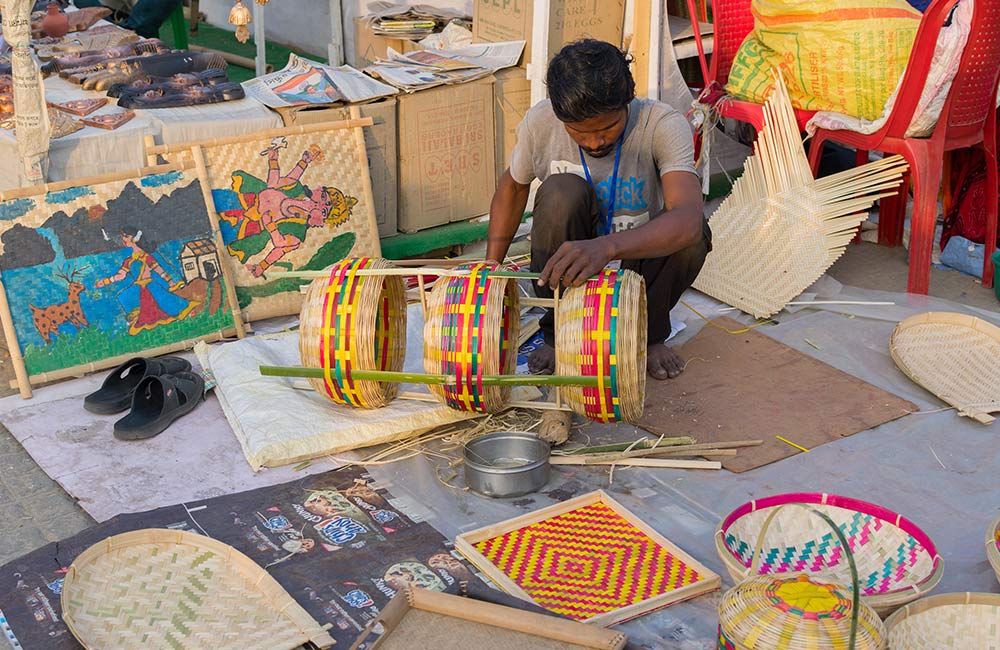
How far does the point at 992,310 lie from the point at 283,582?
3.15 metres

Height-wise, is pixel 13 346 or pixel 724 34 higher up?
pixel 724 34

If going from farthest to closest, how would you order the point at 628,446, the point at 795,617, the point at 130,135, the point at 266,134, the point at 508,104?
the point at 508,104 < the point at 266,134 < the point at 130,135 < the point at 628,446 < the point at 795,617

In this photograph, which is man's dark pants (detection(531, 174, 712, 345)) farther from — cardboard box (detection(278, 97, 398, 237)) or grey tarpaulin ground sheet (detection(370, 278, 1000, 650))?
cardboard box (detection(278, 97, 398, 237))

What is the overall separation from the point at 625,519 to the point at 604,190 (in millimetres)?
1249

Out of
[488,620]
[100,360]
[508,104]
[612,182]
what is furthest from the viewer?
[508,104]

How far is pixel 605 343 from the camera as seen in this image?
322cm

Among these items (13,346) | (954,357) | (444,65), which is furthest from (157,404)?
(954,357)

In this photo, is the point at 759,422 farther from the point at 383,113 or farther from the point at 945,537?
the point at 383,113

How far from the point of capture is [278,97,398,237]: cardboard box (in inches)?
180

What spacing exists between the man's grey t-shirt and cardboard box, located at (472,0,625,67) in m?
1.29

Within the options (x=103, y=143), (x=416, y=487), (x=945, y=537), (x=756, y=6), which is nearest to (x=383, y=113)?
(x=103, y=143)

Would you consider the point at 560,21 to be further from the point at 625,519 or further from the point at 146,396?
the point at 625,519

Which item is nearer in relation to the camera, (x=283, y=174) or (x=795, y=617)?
(x=795, y=617)

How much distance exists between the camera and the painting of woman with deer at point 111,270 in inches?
152
